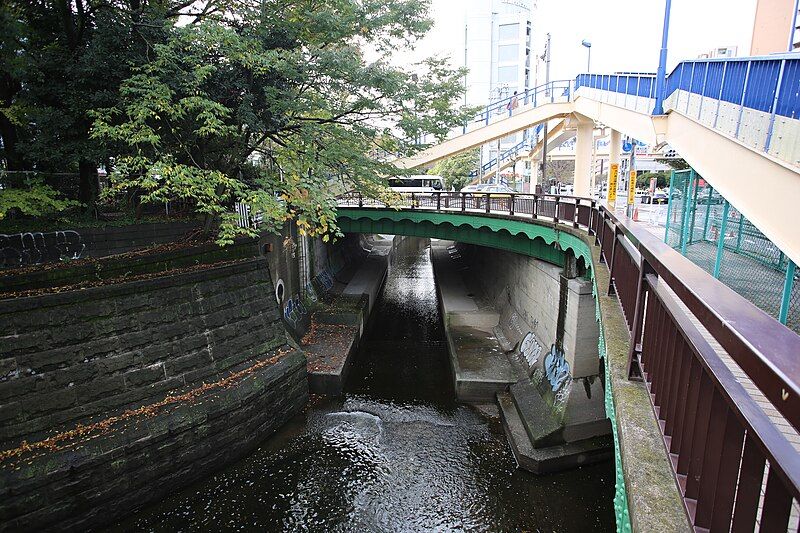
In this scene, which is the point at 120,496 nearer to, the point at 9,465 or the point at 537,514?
the point at 9,465

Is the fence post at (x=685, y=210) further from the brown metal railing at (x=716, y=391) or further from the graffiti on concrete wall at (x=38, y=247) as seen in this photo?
the graffiti on concrete wall at (x=38, y=247)

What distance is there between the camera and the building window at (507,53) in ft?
251

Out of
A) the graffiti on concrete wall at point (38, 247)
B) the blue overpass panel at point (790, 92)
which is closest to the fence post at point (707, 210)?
the blue overpass panel at point (790, 92)

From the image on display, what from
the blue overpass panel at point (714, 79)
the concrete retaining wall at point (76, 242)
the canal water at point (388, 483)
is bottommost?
the canal water at point (388, 483)

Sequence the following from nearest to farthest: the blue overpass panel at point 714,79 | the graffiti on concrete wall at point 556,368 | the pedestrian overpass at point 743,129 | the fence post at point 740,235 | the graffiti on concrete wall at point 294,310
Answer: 1. the pedestrian overpass at point 743,129
2. the blue overpass panel at point 714,79
3. the fence post at point 740,235
4. the graffiti on concrete wall at point 556,368
5. the graffiti on concrete wall at point 294,310

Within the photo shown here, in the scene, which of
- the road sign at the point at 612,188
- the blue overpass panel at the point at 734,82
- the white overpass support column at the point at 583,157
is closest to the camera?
the blue overpass panel at the point at 734,82

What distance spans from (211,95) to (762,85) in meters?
12.3

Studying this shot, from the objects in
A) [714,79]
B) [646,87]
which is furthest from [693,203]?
[714,79]

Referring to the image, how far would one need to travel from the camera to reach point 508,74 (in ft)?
253

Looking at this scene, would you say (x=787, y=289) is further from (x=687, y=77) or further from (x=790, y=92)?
(x=687, y=77)

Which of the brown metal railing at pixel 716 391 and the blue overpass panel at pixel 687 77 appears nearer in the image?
the brown metal railing at pixel 716 391

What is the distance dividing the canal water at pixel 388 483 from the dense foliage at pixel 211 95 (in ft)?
20.6

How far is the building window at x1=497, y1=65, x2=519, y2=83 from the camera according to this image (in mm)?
76875

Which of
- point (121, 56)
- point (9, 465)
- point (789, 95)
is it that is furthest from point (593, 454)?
point (121, 56)
